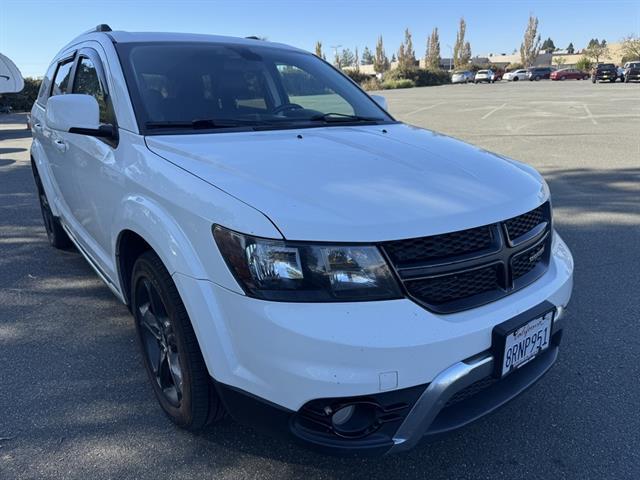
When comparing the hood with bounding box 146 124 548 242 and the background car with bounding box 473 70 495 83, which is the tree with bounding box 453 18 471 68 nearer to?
the background car with bounding box 473 70 495 83

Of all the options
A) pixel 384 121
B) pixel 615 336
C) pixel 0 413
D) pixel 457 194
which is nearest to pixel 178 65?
pixel 384 121

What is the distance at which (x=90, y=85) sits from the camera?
128 inches

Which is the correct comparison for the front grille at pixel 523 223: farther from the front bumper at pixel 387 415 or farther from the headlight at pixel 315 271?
the headlight at pixel 315 271

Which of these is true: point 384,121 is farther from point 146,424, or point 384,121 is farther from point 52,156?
point 52,156

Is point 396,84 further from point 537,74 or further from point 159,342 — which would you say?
point 159,342

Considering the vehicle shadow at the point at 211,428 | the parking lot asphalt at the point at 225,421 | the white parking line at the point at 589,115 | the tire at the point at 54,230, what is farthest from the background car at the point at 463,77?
the tire at the point at 54,230

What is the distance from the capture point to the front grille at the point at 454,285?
181 centimetres

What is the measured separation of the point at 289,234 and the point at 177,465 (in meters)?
1.20

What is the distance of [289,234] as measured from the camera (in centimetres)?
173

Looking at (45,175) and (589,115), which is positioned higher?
(45,175)

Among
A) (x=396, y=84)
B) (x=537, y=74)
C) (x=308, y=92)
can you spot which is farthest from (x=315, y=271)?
(x=537, y=74)

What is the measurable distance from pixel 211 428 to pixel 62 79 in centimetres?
303

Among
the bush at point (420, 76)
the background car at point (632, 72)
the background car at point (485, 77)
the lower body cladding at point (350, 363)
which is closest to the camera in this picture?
the lower body cladding at point (350, 363)

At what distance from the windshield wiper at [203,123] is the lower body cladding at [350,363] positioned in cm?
100
